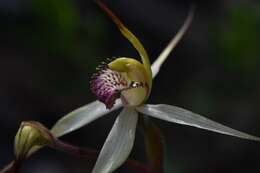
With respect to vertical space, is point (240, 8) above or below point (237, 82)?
above

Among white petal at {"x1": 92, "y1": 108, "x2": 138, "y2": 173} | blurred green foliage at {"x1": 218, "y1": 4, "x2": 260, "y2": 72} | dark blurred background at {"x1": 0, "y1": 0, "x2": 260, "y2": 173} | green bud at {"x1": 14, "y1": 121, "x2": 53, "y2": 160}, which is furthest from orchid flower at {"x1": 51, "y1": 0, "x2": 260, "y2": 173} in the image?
blurred green foliage at {"x1": 218, "y1": 4, "x2": 260, "y2": 72}

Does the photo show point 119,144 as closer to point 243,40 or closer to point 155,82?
point 243,40

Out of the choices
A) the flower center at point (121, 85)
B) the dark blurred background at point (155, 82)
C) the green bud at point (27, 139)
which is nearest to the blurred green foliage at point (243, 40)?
the dark blurred background at point (155, 82)

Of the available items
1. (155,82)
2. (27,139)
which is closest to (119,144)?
(27,139)

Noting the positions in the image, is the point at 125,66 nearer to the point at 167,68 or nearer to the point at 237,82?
the point at 237,82

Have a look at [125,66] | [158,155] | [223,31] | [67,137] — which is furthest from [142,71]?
[223,31]

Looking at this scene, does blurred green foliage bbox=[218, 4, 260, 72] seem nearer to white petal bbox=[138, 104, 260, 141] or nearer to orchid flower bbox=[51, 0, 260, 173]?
orchid flower bbox=[51, 0, 260, 173]
